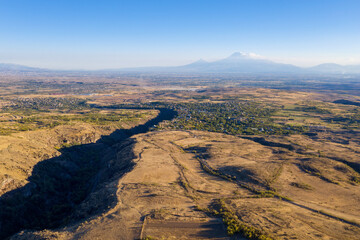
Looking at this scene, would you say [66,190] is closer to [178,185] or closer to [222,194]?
[178,185]

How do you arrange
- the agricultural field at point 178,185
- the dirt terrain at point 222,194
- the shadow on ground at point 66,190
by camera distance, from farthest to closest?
1. the shadow on ground at point 66,190
2. the agricultural field at point 178,185
3. the dirt terrain at point 222,194

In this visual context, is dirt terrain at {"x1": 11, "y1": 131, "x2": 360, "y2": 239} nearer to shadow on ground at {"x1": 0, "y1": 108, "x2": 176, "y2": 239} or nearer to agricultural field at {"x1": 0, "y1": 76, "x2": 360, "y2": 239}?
agricultural field at {"x1": 0, "y1": 76, "x2": 360, "y2": 239}

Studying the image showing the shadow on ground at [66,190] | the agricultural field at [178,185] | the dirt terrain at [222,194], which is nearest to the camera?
the dirt terrain at [222,194]

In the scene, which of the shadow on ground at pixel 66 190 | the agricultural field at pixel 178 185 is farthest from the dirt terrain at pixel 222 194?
the shadow on ground at pixel 66 190

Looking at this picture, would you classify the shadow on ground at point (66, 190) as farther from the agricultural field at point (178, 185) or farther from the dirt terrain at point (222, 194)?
the dirt terrain at point (222, 194)

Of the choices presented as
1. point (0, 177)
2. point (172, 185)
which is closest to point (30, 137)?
point (0, 177)

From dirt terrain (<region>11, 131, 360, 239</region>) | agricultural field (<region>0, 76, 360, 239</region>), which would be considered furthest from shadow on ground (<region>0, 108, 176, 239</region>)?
dirt terrain (<region>11, 131, 360, 239</region>)

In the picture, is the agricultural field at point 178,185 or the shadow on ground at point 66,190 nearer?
the agricultural field at point 178,185

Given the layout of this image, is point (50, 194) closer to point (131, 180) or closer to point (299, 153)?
point (131, 180)
